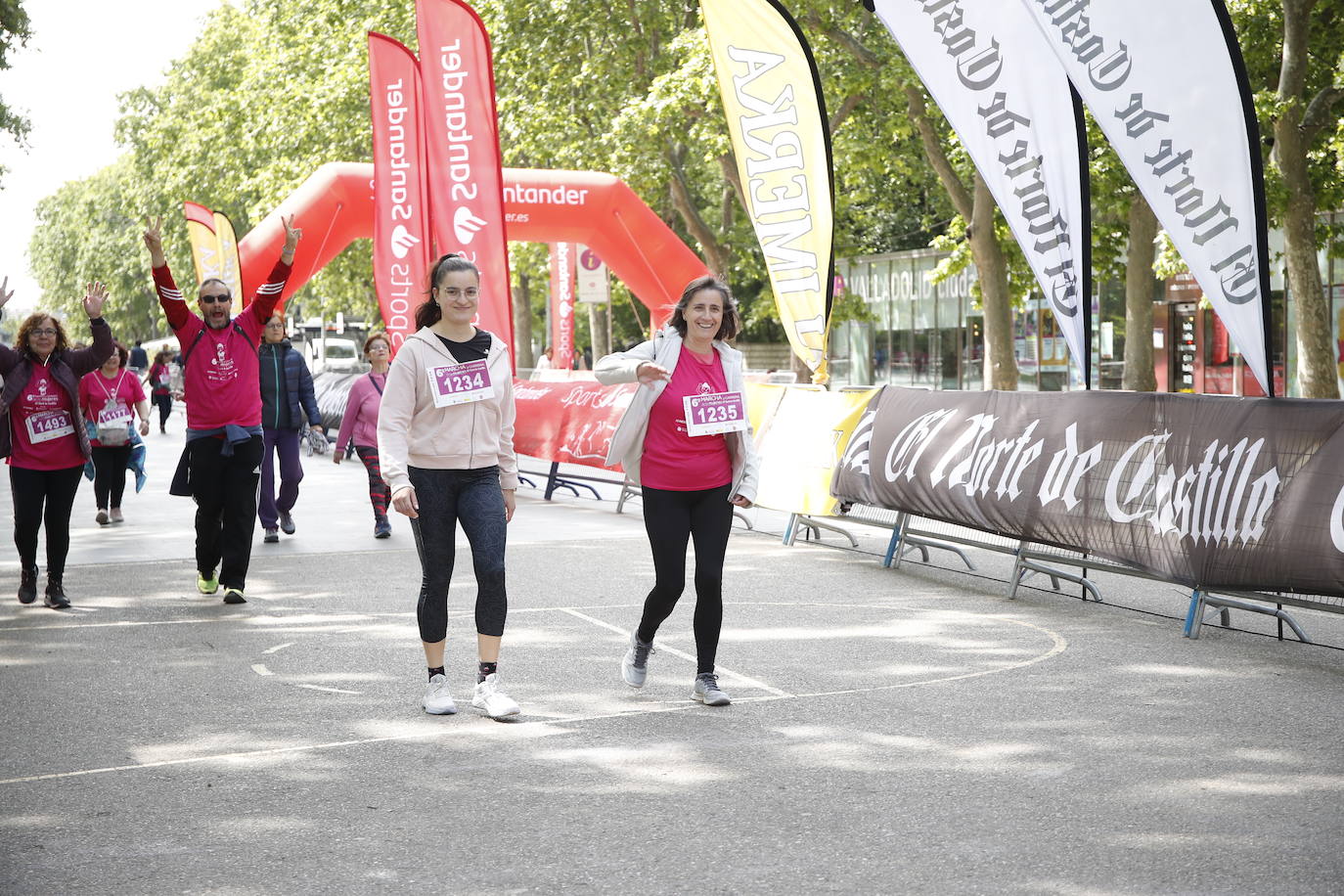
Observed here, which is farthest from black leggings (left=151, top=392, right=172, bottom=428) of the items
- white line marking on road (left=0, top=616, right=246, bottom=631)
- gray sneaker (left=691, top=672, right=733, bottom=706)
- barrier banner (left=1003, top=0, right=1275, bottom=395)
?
gray sneaker (left=691, top=672, right=733, bottom=706)

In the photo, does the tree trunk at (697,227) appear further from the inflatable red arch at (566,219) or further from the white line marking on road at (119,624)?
the white line marking on road at (119,624)

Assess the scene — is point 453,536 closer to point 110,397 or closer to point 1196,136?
point 1196,136

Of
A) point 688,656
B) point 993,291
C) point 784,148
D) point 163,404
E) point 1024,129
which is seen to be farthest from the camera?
point 163,404

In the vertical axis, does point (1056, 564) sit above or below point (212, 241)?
below

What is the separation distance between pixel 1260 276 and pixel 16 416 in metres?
7.44

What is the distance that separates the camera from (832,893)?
4191 millimetres

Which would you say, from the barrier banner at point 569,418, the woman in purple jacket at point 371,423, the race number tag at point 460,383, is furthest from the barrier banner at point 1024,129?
the barrier banner at point 569,418

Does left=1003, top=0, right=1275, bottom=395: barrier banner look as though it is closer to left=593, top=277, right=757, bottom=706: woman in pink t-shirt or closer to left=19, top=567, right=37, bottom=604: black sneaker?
left=593, top=277, right=757, bottom=706: woman in pink t-shirt

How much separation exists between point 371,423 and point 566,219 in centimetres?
778

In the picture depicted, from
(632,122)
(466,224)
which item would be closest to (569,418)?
(466,224)

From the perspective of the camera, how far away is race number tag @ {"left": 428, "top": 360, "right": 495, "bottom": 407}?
6230 millimetres

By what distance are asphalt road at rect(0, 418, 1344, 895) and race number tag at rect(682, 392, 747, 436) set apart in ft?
3.93

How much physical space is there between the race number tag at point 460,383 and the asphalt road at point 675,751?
1333mm

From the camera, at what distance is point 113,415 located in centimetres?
1416
